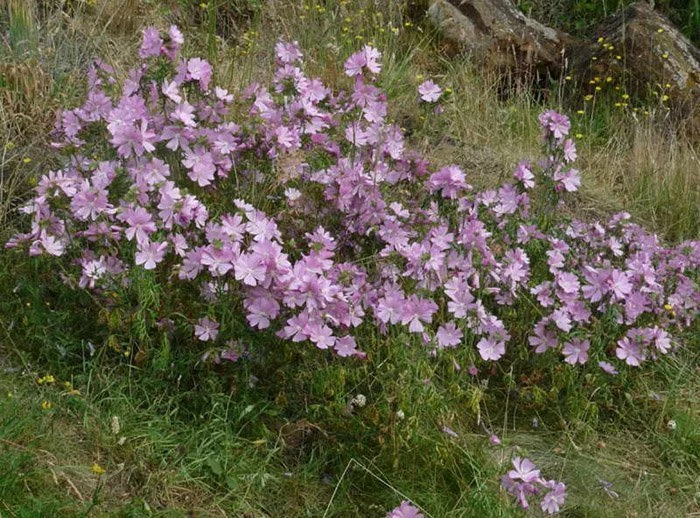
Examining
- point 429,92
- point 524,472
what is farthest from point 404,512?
point 429,92

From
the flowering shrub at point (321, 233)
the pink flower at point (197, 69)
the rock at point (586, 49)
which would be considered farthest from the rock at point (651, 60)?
the pink flower at point (197, 69)

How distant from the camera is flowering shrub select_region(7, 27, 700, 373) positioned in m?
2.58

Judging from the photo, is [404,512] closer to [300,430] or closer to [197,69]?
[300,430]

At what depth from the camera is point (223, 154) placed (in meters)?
2.85

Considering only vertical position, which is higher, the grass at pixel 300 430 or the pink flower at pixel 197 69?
the pink flower at pixel 197 69

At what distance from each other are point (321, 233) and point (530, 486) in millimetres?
968

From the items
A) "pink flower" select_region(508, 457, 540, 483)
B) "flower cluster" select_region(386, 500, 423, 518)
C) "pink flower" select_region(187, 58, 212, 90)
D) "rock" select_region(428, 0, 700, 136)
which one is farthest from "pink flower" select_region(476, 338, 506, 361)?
"rock" select_region(428, 0, 700, 136)

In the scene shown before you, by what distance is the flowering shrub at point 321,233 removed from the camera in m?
2.58

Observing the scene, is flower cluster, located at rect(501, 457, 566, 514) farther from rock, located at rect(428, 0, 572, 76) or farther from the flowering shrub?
rock, located at rect(428, 0, 572, 76)

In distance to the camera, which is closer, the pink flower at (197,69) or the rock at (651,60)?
the pink flower at (197,69)

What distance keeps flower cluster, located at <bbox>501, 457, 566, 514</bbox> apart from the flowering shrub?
1.57 feet

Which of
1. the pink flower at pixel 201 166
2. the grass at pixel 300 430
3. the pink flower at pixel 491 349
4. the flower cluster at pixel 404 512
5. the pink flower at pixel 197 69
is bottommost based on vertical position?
the grass at pixel 300 430

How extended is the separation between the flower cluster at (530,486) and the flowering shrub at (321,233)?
1.57ft

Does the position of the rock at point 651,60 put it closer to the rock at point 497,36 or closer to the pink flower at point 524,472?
the rock at point 497,36
